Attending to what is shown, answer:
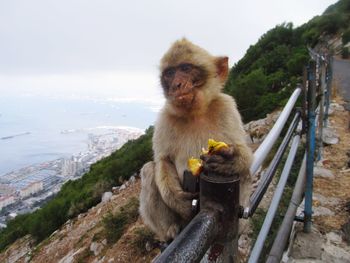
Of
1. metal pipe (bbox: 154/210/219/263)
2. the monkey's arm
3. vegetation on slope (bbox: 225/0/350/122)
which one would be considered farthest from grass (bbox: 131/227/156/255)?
vegetation on slope (bbox: 225/0/350/122)

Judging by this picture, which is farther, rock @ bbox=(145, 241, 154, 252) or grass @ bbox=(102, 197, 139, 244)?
grass @ bbox=(102, 197, 139, 244)

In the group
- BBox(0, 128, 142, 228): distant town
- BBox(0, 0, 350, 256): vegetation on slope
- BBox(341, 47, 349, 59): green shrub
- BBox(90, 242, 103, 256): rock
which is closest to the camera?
BBox(90, 242, 103, 256): rock

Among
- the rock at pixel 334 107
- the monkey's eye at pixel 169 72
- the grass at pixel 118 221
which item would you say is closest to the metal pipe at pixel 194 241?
the monkey's eye at pixel 169 72

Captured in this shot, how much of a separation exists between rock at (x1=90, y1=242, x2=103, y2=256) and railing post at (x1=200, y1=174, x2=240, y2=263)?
17.8 feet

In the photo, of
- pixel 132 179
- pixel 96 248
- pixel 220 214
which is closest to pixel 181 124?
pixel 220 214

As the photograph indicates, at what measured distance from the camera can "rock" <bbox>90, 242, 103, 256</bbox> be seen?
5.93 metres

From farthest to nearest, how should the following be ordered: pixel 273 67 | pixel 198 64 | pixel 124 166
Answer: pixel 273 67 → pixel 124 166 → pixel 198 64

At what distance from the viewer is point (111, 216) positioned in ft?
20.7

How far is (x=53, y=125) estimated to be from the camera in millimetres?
64438

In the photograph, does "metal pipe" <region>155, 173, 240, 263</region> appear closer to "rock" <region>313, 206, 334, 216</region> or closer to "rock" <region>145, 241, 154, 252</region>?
"rock" <region>313, 206, 334, 216</region>

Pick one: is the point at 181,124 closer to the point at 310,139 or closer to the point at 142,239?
the point at 310,139

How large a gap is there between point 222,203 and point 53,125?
67215mm

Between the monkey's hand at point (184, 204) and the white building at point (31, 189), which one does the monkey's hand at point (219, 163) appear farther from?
the white building at point (31, 189)

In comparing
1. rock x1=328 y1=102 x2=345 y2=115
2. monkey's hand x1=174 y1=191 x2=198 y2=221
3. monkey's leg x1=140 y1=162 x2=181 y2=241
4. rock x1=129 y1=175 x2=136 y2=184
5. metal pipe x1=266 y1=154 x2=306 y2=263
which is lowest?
rock x1=129 y1=175 x2=136 y2=184
